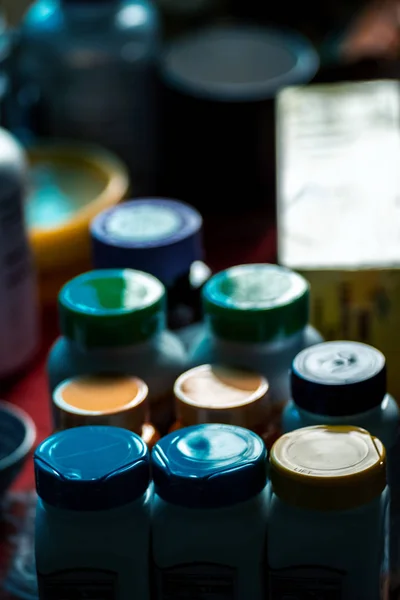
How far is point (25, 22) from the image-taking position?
1.09m

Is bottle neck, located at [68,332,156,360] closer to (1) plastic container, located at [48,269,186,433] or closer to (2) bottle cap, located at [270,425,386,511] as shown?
(1) plastic container, located at [48,269,186,433]

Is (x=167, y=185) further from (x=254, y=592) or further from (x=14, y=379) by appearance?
(x=254, y=592)

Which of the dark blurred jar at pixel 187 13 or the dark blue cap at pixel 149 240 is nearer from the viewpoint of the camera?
the dark blue cap at pixel 149 240

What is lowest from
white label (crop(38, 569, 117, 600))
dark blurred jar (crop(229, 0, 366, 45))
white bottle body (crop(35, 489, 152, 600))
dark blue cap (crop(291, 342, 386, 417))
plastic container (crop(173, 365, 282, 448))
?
white label (crop(38, 569, 117, 600))

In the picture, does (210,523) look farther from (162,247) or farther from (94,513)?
(162,247)

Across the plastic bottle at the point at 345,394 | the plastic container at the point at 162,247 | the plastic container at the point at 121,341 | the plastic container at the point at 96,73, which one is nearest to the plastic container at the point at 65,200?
the plastic container at the point at 96,73

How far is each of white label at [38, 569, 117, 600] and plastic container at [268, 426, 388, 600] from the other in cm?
8

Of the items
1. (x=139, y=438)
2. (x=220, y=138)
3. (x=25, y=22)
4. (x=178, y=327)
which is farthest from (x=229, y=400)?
(x=25, y=22)

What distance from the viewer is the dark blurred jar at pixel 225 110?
3.41ft

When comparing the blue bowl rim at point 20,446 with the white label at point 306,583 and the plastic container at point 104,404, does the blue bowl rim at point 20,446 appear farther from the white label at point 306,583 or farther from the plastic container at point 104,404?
the white label at point 306,583

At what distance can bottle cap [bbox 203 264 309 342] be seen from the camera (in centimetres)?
64

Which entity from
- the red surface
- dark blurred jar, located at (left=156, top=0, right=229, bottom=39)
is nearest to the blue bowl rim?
the red surface

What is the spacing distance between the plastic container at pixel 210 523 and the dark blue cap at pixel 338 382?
0.05 meters

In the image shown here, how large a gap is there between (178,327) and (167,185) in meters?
0.37
